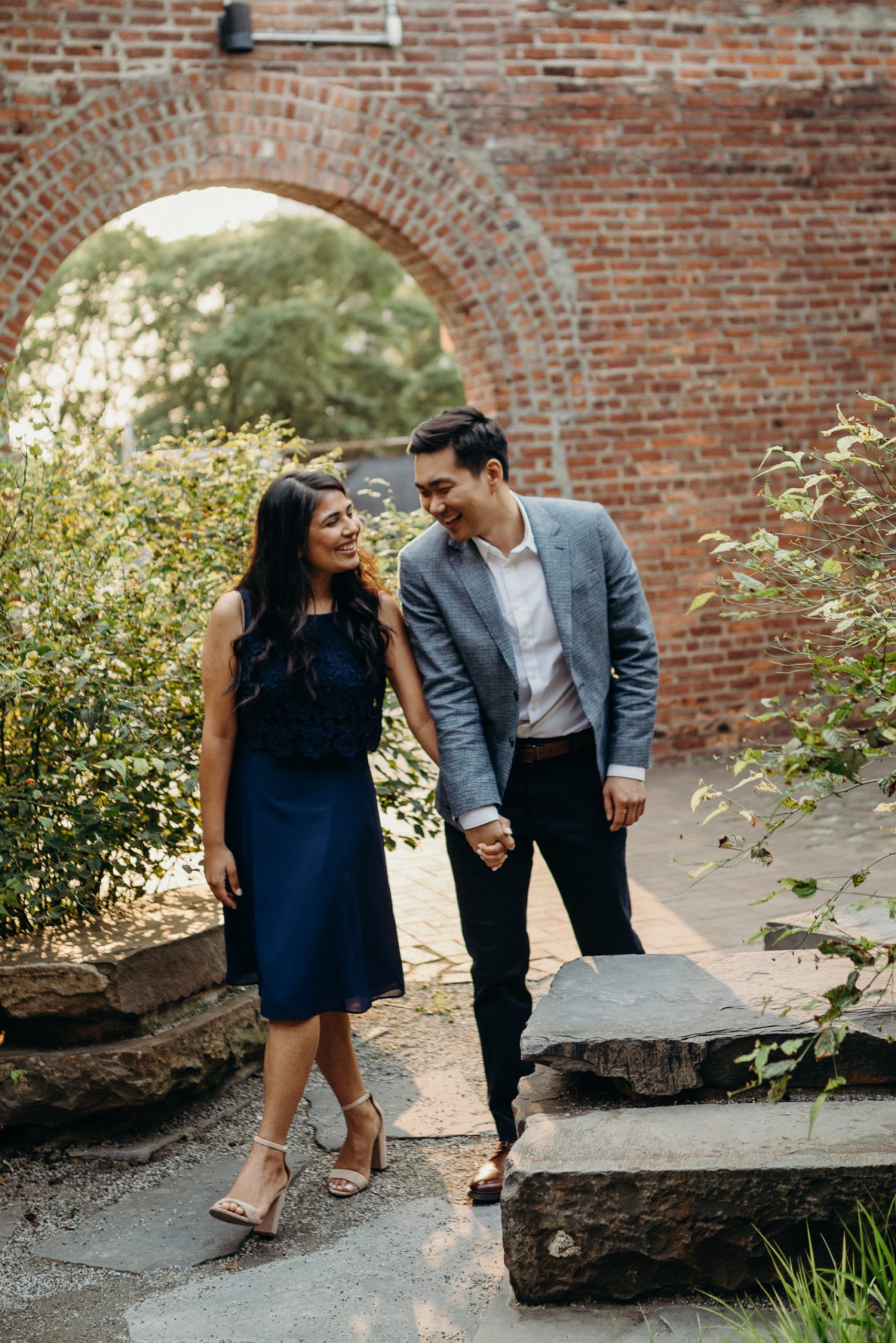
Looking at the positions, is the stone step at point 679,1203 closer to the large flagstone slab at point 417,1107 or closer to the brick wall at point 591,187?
the large flagstone slab at point 417,1107

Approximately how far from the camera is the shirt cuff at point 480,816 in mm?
3104

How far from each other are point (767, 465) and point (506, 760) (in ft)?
21.4

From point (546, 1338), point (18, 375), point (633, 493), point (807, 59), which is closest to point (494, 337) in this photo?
point (633, 493)

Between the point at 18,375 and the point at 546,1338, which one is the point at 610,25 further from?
the point at 546,1338

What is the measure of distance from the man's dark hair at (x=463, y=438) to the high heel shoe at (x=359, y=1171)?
1.68 m

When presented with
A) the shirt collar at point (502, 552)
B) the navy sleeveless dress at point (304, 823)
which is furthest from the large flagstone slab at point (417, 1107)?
the shirt collar at point (502, 552)

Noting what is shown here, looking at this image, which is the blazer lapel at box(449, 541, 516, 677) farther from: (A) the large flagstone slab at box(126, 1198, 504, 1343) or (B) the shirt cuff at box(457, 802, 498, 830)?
(A) the large flagstone slab at box(126, 1198, 504, 1343)

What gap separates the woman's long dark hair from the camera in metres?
3.18

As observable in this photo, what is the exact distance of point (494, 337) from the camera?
8.28 m

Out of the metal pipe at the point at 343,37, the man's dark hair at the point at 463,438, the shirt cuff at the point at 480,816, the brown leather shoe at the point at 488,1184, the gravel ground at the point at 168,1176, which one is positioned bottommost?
the gravel ground at the point at 168,1176

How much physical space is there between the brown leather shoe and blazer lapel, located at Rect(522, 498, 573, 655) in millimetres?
1286

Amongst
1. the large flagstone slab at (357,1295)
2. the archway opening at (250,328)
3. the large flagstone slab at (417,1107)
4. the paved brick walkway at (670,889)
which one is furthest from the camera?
the archway opening at (250,328)

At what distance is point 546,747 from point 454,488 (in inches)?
26.9

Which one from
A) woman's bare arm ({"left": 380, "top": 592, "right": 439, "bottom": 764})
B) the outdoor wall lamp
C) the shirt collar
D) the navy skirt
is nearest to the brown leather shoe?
the navy skirt
